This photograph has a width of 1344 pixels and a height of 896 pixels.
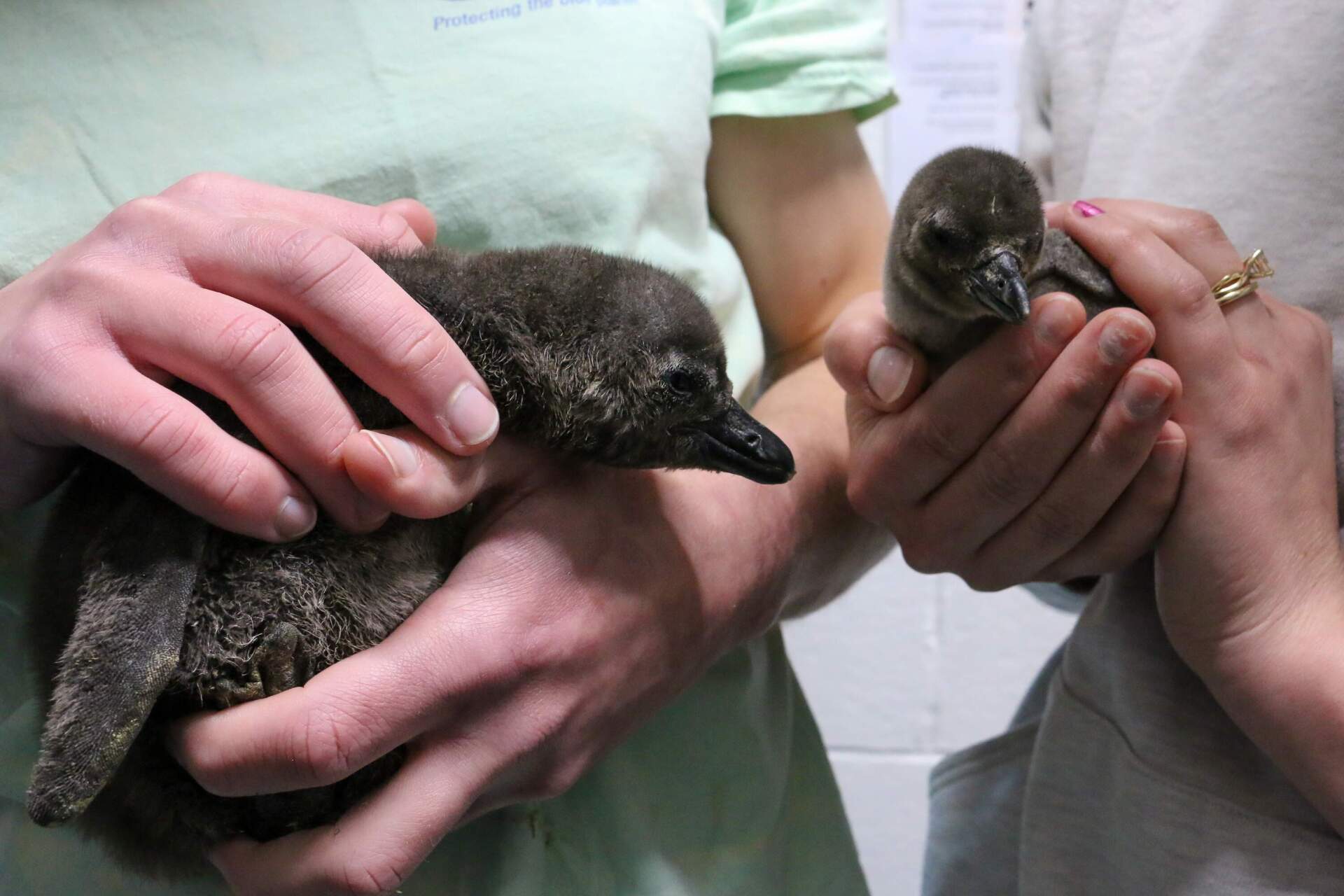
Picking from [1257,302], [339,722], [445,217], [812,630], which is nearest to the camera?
[339,722]

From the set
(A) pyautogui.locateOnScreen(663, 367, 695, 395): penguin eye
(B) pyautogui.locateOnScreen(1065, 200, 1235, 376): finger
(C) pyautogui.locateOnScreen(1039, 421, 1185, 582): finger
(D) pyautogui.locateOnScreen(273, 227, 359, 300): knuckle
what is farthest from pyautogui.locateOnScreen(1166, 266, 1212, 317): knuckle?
(D) pyautogui.locateOnScreen(273, 227, 359, 300): knuckle

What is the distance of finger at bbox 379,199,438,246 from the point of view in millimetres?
990

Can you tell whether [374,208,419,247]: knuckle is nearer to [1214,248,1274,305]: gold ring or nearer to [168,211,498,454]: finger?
[168,211,498,454]: finger

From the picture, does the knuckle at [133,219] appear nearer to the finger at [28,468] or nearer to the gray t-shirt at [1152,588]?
the finger at [28,468]

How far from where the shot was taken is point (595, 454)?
994mm

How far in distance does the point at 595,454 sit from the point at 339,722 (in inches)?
13.5

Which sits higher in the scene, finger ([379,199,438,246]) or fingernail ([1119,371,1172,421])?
finger ([379,199,438,246])

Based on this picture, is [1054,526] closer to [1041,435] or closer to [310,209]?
[1041,435]

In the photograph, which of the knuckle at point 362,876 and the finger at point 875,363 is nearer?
the knuckle at point 362,876

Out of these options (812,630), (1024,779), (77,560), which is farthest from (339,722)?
(812,630)

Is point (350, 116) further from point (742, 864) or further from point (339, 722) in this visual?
point (742, 864)

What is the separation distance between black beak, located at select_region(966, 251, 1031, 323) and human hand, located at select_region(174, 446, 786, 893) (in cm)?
33

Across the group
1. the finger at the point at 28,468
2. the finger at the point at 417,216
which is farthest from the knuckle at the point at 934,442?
the finger at the point at 28,468

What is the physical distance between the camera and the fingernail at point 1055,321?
3.06ft
